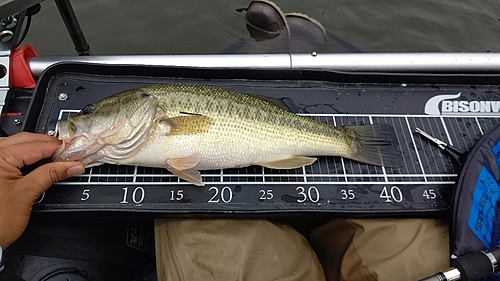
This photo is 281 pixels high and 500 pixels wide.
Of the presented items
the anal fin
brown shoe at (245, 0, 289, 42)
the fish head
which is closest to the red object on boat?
the fish head

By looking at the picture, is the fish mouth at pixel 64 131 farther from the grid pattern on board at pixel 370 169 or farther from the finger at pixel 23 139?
the grid pattern on board at pixel 370 169

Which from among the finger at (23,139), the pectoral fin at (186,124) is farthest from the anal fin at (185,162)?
the finger at (23,139)

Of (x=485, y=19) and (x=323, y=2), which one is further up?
(x=323, y=2)

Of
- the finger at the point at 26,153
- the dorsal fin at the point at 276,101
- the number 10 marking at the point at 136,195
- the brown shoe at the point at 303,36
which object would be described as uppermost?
the brown shoe at the point at 303,36

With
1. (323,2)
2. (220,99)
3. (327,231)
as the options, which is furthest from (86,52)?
(323,2)

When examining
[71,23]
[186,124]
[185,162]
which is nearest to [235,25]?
[71,23]

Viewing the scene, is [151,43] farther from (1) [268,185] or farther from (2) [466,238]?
(2) [466,238]

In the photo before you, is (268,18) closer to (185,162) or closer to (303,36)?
(303,36)
